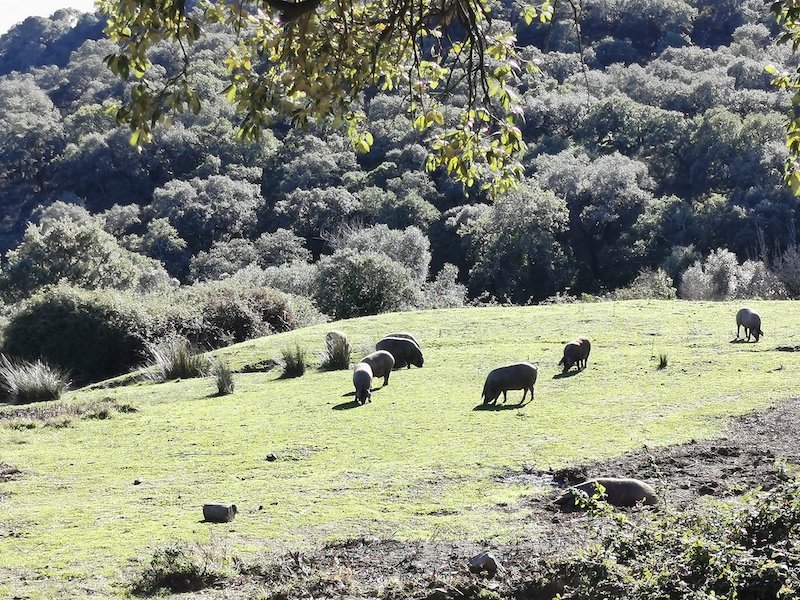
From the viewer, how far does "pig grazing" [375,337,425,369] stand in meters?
17.1

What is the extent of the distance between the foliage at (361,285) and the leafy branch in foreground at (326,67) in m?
22.9

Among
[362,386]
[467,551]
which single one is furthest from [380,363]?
[467,551]

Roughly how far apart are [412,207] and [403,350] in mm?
46207

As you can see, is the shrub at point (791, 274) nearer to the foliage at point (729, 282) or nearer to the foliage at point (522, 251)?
the foliage at point (729, 282)

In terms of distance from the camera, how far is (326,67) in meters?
6.59

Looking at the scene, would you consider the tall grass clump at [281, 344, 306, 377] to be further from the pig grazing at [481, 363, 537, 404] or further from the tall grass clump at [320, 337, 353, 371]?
the pig grazing at [481, 363, 537, 404]

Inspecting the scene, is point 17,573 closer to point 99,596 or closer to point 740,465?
point 99,596

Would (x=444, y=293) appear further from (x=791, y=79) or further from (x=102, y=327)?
(x=791, y=79)

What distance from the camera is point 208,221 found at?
69.7 metres

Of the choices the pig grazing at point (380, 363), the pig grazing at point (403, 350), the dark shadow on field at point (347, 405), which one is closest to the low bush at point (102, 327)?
the pig grazing at point (403, 350)

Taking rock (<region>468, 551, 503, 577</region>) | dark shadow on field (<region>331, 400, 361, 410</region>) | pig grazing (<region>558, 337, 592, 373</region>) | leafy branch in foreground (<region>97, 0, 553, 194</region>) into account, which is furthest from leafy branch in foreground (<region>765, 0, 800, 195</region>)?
pig grazing (<region>558, 337, 592, 373</region>)

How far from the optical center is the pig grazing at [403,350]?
1711 cm

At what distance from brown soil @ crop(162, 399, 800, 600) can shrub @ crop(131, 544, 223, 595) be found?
0.12m

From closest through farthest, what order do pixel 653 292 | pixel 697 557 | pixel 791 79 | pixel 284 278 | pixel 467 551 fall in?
pixel 697 557
pixel 791 79
pixel 467 551
pixel 653 292
pixel 284 278
